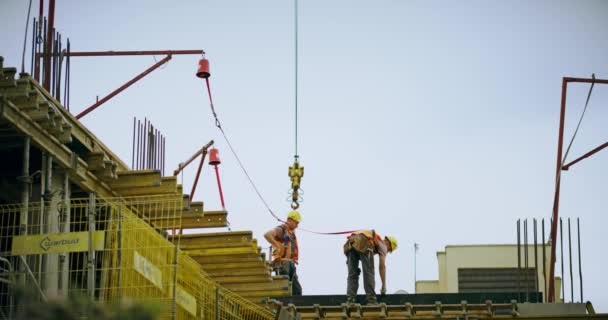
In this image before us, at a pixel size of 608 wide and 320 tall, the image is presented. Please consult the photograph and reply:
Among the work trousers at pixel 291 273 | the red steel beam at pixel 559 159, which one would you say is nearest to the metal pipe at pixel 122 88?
the work trousers at pixel 291 273

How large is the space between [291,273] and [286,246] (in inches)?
24.7

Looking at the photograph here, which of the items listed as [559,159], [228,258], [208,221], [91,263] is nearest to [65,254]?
[91,263]

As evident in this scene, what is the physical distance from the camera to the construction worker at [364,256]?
25031 mm

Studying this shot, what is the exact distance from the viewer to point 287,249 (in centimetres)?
2706

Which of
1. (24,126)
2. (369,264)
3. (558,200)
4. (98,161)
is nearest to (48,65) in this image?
(98,161)

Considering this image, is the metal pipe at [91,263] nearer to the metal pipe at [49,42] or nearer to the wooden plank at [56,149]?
the wooden plank at [56,149]

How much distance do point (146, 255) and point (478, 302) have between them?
9.09 metres

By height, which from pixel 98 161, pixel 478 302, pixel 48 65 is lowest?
pixel 478 302

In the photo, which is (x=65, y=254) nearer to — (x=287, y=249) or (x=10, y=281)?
(x=10, y=281)

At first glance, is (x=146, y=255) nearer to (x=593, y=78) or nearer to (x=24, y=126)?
(x=24, y=126)

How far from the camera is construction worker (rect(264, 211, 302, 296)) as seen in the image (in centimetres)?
2683

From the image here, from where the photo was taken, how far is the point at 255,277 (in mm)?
25344

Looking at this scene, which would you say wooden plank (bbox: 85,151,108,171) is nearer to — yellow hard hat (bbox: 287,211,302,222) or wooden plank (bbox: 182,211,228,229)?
wooden plank (bbox: 182,211,228,229)

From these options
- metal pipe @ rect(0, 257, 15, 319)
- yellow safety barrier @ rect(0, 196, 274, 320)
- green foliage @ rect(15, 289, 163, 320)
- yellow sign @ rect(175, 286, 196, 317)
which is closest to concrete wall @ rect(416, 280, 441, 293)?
yellow safety barrier @ rect(0, 196, 274, 320)
